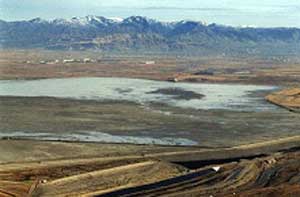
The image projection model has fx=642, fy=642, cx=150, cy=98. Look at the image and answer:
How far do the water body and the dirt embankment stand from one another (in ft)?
4.71

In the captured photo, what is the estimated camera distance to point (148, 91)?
81688 mm

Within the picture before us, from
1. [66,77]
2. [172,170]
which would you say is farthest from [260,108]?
[66,77]

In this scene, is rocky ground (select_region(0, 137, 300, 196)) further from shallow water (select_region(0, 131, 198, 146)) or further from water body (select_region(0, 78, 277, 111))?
water body (select_region(0, 78, 277, 111))

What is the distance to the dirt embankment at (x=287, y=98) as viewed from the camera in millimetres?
67750

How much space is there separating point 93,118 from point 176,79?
1800 inches

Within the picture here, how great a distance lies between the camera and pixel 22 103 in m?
65.8

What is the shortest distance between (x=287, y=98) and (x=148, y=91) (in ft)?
58.2

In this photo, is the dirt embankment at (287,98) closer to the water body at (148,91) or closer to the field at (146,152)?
the water body at (148,91)

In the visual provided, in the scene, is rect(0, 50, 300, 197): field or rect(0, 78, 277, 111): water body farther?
rect(0, 78, 277, 111): water body

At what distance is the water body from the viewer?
69.6 metres

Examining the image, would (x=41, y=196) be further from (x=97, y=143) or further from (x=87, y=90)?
(x=87, y=90)

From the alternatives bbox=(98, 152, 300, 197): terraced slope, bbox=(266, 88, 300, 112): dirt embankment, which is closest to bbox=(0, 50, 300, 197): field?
bbox=(98, 152, 300, 197): terraced slope

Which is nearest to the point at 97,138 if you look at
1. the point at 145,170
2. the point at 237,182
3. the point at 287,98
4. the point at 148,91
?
the point at 145,170

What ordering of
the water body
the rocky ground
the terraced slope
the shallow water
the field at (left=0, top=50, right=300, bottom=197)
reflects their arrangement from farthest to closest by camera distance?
the water body → the shallow water → the field at (left=0, top=50, right=300, bottom=197) → the rocky ground → the terraced slope
